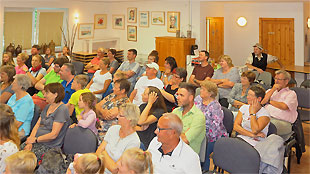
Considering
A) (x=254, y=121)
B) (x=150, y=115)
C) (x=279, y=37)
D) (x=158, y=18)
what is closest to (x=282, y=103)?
(x=254, y=121)

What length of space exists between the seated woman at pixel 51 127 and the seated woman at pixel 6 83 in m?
1.22

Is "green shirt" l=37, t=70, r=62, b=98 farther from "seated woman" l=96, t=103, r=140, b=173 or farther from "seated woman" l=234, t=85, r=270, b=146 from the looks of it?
"seated woman" l=234, t=85, r=270, b=146

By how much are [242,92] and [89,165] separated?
3.60 metres

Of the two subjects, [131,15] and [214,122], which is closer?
[214,122]

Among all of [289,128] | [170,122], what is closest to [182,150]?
[170,122]

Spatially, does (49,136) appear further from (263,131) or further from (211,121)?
(263,131)

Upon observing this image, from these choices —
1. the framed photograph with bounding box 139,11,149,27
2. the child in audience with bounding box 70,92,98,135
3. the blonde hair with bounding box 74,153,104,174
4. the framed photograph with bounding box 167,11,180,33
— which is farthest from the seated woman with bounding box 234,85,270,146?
the framed photograph with bounding box 139,11,149,27

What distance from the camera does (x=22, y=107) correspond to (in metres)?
4.86

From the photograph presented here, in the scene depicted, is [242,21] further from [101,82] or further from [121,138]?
[121,138]

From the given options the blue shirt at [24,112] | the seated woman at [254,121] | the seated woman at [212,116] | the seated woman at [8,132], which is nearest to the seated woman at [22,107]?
the blue shirt at [24,112]

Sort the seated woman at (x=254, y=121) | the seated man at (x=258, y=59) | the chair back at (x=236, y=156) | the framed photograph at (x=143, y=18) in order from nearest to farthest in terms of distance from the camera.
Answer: the chair back at (x=236, y=156) < the seated woman at (x=254, y=121) < the seated man at (x=258, y=59) < the framed photograph at (x=143, y=18)

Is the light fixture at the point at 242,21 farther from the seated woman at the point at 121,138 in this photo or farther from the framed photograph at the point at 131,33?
the seated woman at the point at 121,138

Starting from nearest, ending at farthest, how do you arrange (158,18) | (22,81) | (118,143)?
(118,143)
(22,81)
(158,18)

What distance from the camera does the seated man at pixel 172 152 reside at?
329 cm
